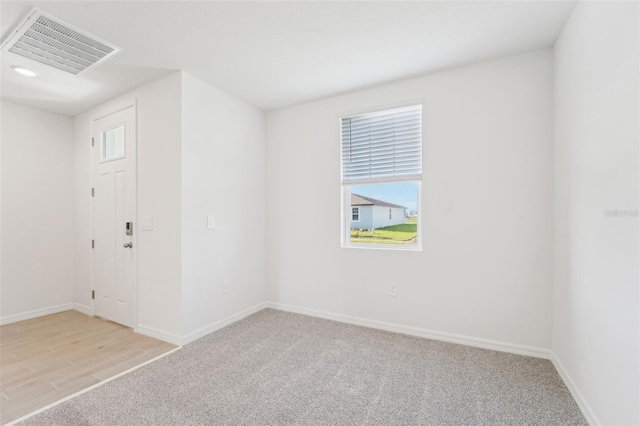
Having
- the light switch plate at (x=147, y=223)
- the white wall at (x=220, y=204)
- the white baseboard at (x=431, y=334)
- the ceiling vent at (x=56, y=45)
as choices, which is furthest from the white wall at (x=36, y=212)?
the white baseboard at (x=431, y=334)

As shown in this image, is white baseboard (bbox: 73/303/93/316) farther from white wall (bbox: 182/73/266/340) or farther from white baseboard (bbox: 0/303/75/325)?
white wall (bbox: 182/73/266/340)

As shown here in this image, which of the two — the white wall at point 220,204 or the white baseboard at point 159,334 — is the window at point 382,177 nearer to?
the white wall at point 220,204

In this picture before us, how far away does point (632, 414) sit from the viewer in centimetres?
124

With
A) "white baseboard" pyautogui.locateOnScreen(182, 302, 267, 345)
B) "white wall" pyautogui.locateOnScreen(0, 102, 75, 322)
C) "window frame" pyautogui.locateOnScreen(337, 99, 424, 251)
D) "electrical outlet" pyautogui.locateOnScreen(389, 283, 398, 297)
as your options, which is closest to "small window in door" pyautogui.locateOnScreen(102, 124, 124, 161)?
"white wall" pyautogui.locateOnScreen(0, 102, 75, 322)

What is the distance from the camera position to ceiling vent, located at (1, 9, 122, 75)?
1.91 meters

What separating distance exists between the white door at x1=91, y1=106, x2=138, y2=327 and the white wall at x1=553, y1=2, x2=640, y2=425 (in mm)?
3688

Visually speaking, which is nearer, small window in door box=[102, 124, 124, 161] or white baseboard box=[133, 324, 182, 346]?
white baseboard box=[133, 324, 182, 346]

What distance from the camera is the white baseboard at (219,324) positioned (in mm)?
2646

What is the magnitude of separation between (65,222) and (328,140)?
11.9 feet

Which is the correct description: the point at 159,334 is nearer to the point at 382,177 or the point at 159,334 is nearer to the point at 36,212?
the point at 36,212

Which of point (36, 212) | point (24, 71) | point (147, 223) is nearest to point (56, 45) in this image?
point (24, 71)

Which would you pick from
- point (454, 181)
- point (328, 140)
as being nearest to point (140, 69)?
point (328, 140)

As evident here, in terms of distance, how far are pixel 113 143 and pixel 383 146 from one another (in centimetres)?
305

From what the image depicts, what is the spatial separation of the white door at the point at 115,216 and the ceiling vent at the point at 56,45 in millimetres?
652
